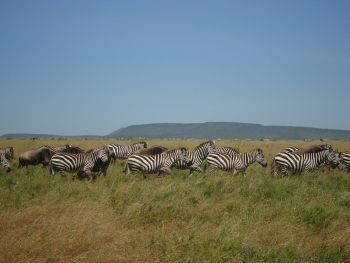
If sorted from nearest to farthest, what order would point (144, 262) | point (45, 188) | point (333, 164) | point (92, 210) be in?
point (144, 262) → point (92, 210) → point (45, 188) → point (333, 164)

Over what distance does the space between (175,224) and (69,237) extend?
242 centimetres

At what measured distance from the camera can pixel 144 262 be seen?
6328mm

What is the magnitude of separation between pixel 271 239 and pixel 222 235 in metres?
1.11

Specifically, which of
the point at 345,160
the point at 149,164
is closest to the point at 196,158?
the point at 149,164

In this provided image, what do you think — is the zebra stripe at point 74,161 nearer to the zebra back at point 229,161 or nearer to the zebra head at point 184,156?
the zebra head at point 184,156

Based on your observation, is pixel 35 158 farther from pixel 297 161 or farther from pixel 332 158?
pixel 332 158

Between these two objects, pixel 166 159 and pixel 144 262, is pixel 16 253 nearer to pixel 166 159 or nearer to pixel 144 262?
pixel 144 262

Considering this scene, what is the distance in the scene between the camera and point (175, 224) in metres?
8.47

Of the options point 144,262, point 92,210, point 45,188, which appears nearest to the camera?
point 144,262

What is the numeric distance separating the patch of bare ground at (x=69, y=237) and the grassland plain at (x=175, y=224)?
0.02 m

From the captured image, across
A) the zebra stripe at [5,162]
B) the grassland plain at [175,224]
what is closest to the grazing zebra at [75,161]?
the zebra stripe at [5,162]

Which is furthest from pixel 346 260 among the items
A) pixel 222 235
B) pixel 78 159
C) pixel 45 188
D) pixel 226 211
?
pixel 78 159

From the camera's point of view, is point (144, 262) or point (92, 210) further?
point (92, 210)

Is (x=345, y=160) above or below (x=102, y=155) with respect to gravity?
below
